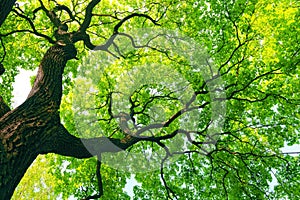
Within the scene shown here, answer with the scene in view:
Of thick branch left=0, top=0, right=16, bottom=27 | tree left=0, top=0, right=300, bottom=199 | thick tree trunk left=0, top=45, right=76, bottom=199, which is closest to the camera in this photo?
thick tree trunk left=0, top=45, right=76, bottom=199

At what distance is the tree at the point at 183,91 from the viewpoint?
29.9 ft

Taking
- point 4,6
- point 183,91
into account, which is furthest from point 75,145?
point 183,91

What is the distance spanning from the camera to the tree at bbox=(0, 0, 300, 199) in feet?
29.9

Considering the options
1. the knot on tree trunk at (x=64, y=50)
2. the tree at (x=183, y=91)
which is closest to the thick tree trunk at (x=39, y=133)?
the knot on tree trunk at (x=64, y=50)

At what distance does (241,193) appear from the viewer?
9141 millimetres

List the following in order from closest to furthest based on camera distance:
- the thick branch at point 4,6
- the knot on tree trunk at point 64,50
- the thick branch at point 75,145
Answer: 1. the thick branch at point 4,6
2. the thick branch at point 75,145
3. the knot on tree trunk at point 64,50

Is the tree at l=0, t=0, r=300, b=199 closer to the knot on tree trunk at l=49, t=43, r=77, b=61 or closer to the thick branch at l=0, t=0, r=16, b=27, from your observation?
the knot on tree trunk at l=49, t=43, r=77, b=61

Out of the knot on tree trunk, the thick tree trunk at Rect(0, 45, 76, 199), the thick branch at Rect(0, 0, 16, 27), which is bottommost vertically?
the thick tree trunk at Rect(0, 45, 76, 199)

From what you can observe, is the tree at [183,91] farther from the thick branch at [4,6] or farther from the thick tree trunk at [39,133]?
the thick branch at [4,6]

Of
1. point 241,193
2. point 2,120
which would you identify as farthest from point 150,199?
point 2,120

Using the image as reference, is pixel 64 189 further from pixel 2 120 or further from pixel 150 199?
pixel 2 120

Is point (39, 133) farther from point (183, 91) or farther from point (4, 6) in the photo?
point (183, 91)

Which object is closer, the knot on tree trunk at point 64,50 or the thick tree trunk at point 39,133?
the thick tree trunk at point 39,133

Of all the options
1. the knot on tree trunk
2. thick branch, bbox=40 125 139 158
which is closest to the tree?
the knot on tree trunk
